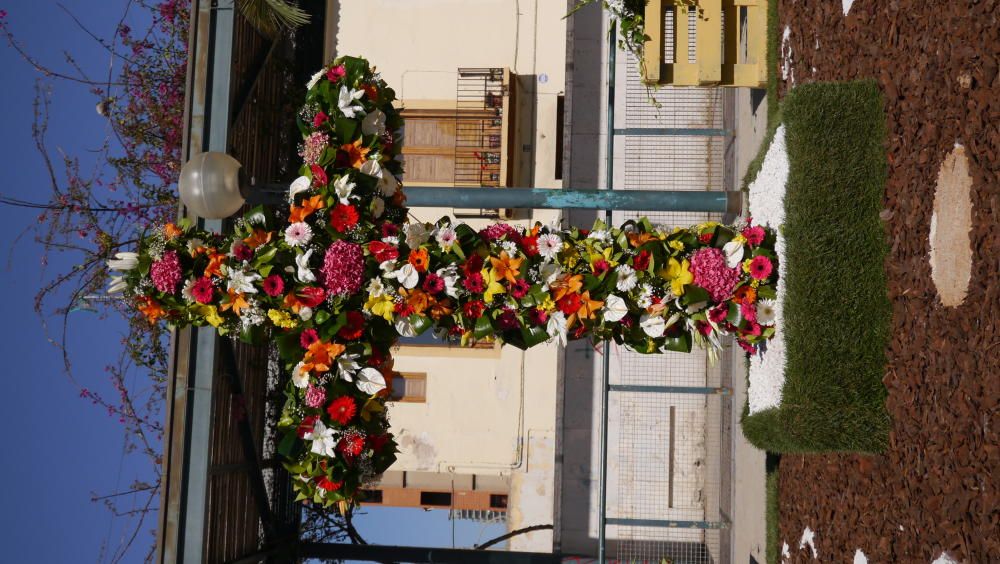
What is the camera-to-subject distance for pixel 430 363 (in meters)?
11.6

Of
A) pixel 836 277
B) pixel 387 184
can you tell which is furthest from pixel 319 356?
pixel 836 277

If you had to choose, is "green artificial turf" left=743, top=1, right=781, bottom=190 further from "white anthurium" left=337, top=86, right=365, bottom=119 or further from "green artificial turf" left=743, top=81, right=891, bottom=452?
"white anthurium" left=337, top=86, right=365, bottom=119

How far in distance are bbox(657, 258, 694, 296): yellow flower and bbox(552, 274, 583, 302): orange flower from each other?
0.52m

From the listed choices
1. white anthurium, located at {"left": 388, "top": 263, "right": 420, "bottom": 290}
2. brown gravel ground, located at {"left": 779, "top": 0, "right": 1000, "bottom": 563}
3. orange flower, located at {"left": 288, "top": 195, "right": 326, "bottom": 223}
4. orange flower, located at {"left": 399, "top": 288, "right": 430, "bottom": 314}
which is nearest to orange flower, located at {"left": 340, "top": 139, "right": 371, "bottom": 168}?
orange flower, located at {"left": 288, "top": 195, "right": 326, "bottom": 223}

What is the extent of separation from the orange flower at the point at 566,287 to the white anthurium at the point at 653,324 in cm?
46

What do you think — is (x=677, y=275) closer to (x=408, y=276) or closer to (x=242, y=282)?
(x=408, y=276)

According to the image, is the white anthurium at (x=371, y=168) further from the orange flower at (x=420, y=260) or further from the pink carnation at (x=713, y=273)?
the pink carnation at (x=713, y=273)

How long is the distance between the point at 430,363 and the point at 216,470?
489 centimetres

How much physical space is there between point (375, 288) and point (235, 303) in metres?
0.88

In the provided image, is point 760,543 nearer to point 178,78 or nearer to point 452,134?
point 452,134

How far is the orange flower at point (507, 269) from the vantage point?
15.8 ft

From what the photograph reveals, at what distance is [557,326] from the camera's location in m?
4.86

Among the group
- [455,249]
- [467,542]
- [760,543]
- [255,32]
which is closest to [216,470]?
[455,249]

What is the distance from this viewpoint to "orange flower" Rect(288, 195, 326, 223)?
4937mm
